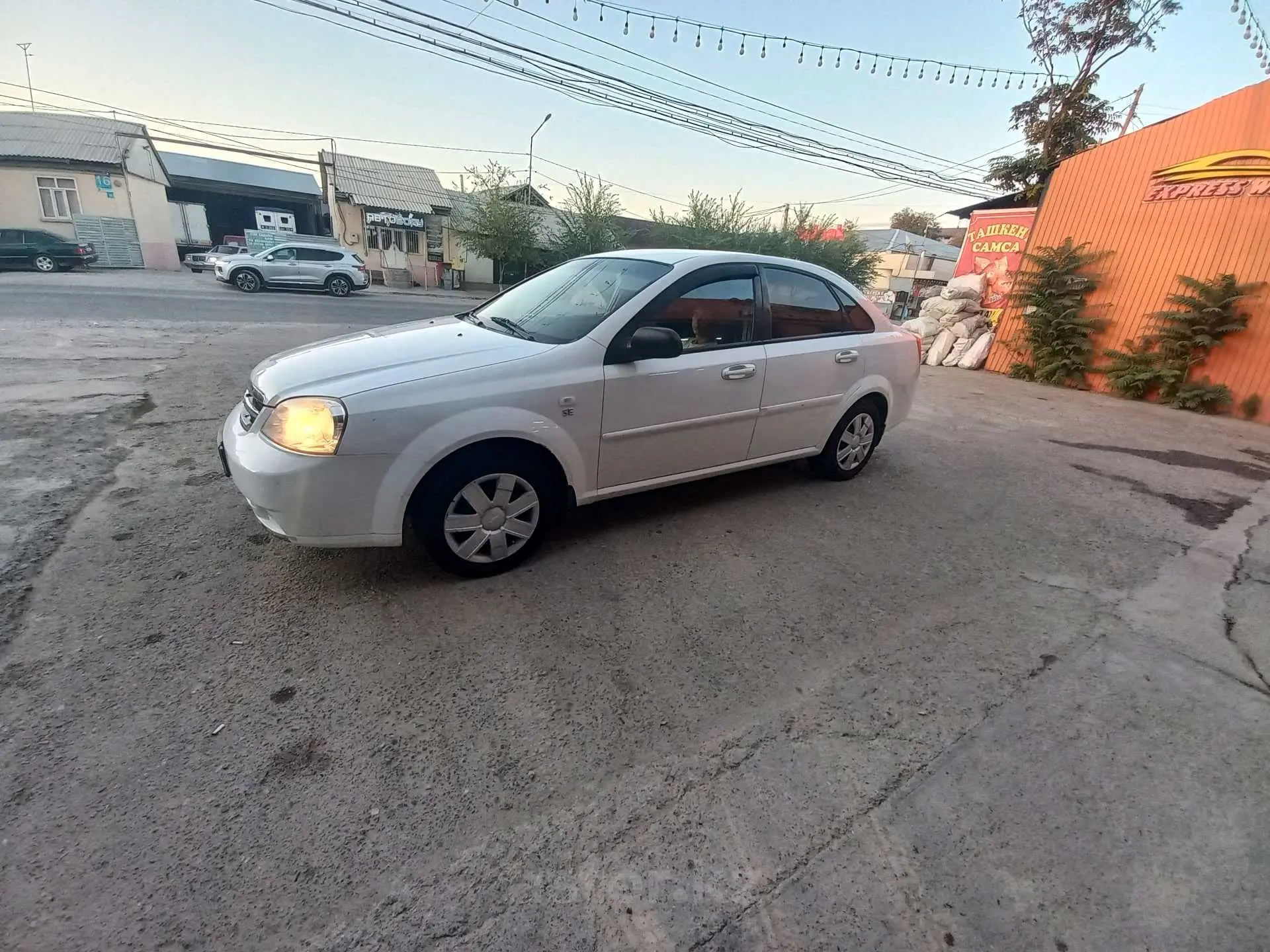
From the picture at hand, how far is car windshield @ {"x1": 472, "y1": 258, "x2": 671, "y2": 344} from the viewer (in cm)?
324

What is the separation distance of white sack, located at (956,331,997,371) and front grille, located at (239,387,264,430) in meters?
12.4

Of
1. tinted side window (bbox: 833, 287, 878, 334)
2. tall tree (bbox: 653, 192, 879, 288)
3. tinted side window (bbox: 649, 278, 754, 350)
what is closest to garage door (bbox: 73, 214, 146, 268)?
tall tree (bbox: 653, 192, 879, 288)

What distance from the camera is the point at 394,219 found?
94.2 feet

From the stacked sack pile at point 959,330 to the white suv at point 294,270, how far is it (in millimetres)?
17635

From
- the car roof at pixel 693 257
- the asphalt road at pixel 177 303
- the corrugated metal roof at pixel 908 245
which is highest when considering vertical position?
the corrugated metal roof at pixel 908 245

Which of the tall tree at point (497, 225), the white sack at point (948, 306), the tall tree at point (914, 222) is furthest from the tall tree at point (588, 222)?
the tall tree at point (914, 222)

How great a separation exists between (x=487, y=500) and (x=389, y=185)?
1282 inches

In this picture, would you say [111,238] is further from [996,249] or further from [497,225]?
[996,249]

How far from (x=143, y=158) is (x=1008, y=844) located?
35.8m

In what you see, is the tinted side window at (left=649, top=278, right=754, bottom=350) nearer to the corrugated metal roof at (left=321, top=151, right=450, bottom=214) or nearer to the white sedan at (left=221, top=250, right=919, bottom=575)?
the white sedan at (left=221, top=250, right=919, bottom=575)

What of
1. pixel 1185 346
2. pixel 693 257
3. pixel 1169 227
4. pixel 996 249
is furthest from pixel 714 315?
pixel 996 249

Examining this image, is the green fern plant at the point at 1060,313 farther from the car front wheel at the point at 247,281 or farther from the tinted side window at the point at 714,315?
the car front wheel at the point at 247,281

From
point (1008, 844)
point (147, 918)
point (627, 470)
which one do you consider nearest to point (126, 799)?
point (147, 918)

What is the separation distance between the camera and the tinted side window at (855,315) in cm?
432
